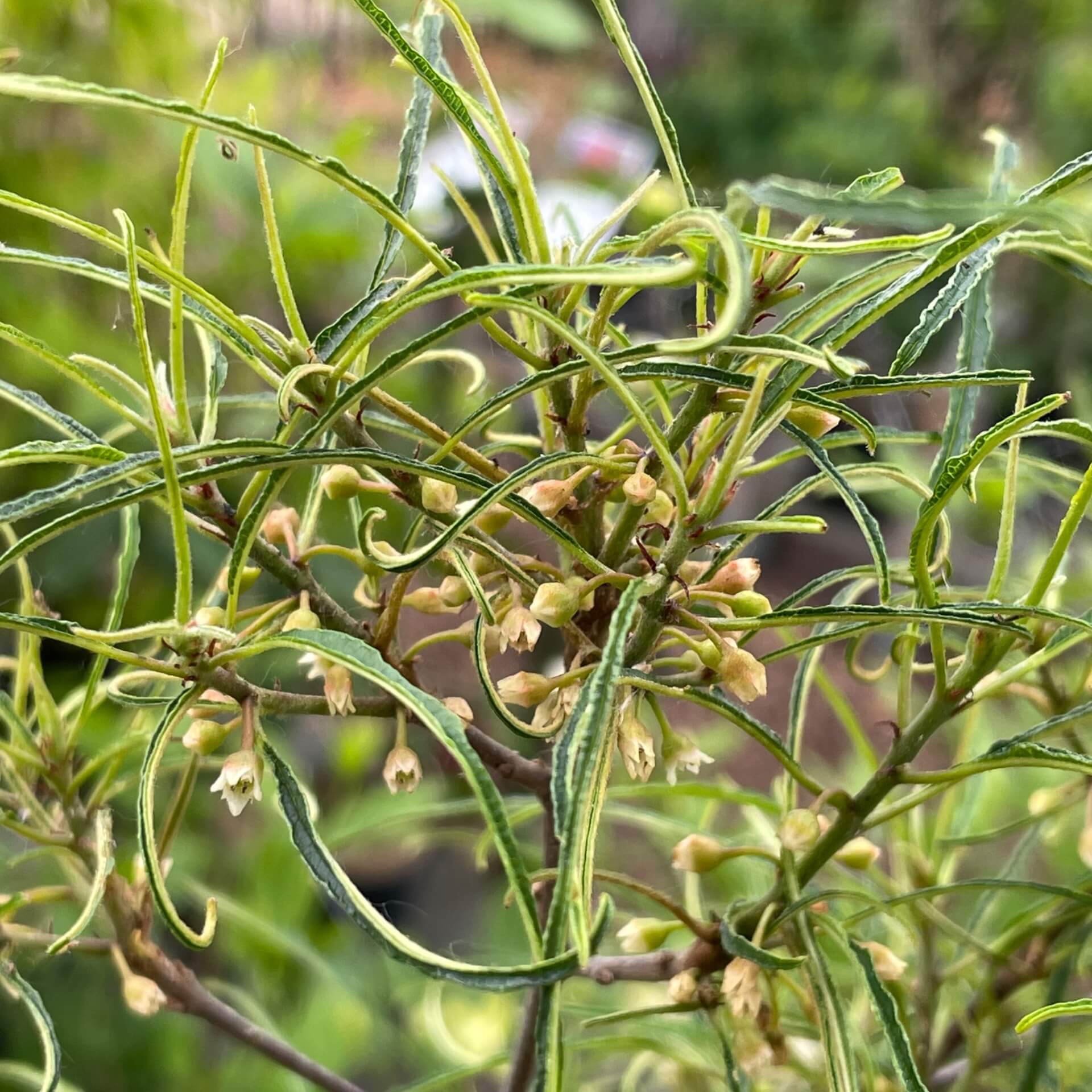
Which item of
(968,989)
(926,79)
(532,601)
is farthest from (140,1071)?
(926,79)

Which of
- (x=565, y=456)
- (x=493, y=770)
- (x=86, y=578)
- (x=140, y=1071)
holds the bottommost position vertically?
(x=140, y=1071)

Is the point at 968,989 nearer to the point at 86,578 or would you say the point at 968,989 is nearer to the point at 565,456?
the point at 565,456

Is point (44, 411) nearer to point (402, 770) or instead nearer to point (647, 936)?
point (402, 770)

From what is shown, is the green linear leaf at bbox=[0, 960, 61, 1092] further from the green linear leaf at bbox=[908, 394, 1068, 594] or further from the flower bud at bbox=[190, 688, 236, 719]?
the green linear leaf at bbox=[908, 394, 1068, 594]

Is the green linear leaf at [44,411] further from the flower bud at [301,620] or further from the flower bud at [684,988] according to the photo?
the flower bud at [684,988]

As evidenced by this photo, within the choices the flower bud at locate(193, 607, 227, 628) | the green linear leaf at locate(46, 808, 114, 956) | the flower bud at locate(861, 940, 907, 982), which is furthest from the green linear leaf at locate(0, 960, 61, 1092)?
the flower bud at locate(861, 940, 907, 982)
